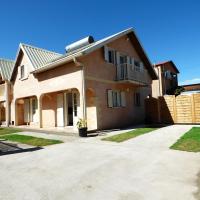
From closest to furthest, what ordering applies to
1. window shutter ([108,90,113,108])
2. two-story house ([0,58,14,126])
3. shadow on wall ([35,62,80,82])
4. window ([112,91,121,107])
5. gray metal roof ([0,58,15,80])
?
shadow on wall ([35,62,80,82]) → window shutter ([108,90,113,108]) → window ([112,91,121,107]) → two-story house ([0,58,14,126]) → gray metal roof ([0,58,15,80])

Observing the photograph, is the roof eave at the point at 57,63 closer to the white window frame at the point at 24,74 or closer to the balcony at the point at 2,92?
the white window frame at the point at 24,74

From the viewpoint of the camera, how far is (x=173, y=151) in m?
7.43

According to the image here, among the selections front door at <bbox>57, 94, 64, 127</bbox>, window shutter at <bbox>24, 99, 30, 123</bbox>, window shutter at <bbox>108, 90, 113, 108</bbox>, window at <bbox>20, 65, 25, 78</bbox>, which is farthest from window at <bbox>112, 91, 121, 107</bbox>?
window shutter at <bbox>24, 99, 30, 123</bbox>

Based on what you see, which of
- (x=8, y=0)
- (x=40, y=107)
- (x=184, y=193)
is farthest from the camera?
(x=40, y=107)

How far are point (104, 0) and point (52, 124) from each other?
9.93m

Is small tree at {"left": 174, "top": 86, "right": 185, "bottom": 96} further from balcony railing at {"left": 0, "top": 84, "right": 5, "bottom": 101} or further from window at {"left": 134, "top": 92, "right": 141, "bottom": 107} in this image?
balcony railing at {"left": 0, "top": 84, "right": 5, "bottom": 101}

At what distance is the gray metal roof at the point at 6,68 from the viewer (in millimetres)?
20703

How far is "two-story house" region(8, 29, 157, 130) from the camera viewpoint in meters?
13.7

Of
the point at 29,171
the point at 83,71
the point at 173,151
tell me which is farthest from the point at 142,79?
the point at 29,171

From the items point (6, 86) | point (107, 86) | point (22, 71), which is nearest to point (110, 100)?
point (107, 86)

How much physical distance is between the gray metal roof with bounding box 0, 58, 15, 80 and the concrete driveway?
15140 millimetres

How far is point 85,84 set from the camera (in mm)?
13141

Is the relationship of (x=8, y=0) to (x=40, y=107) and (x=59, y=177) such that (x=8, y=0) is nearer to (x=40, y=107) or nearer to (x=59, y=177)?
(x=40, y=107)

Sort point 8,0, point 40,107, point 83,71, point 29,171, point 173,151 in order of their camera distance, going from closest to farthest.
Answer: point 29,171
point 173,151
point 8,0
point 83,71
point 40,107
